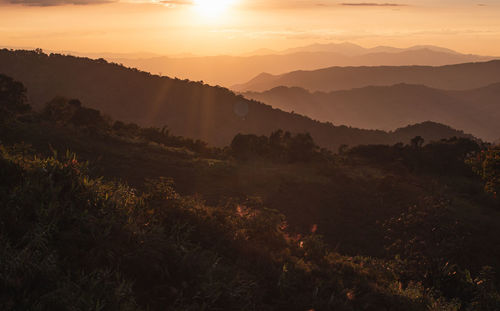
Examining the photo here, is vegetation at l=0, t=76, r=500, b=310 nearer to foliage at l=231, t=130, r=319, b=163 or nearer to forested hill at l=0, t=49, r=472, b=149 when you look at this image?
foliage at l=231, t=130, r=319, b=163

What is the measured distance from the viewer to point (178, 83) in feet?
252

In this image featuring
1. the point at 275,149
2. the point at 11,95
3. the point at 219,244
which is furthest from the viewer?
the point at 11,95

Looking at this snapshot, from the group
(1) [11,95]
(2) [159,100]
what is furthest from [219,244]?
(2) [159,100]

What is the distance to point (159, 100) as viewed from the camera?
70.4 metres

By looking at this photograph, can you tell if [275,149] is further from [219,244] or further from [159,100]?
[159,100]

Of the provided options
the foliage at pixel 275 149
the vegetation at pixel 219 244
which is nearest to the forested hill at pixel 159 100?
the foliage at pixel 275 149

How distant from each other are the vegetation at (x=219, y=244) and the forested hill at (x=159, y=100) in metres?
42.5

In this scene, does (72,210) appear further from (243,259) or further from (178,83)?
(178,83)

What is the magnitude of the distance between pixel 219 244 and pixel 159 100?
217ft

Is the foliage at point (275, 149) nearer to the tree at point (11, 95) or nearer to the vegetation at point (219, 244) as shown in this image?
the vegetation at point (219, 244)

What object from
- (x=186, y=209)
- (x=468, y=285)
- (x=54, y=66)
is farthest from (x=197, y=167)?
(x=54, y=66)

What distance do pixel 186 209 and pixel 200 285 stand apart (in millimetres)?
2754

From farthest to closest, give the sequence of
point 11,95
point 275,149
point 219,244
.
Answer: point 11,95 → point 275,149 → point 219,244

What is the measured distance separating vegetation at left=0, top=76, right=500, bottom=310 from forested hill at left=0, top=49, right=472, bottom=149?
4246 cm
